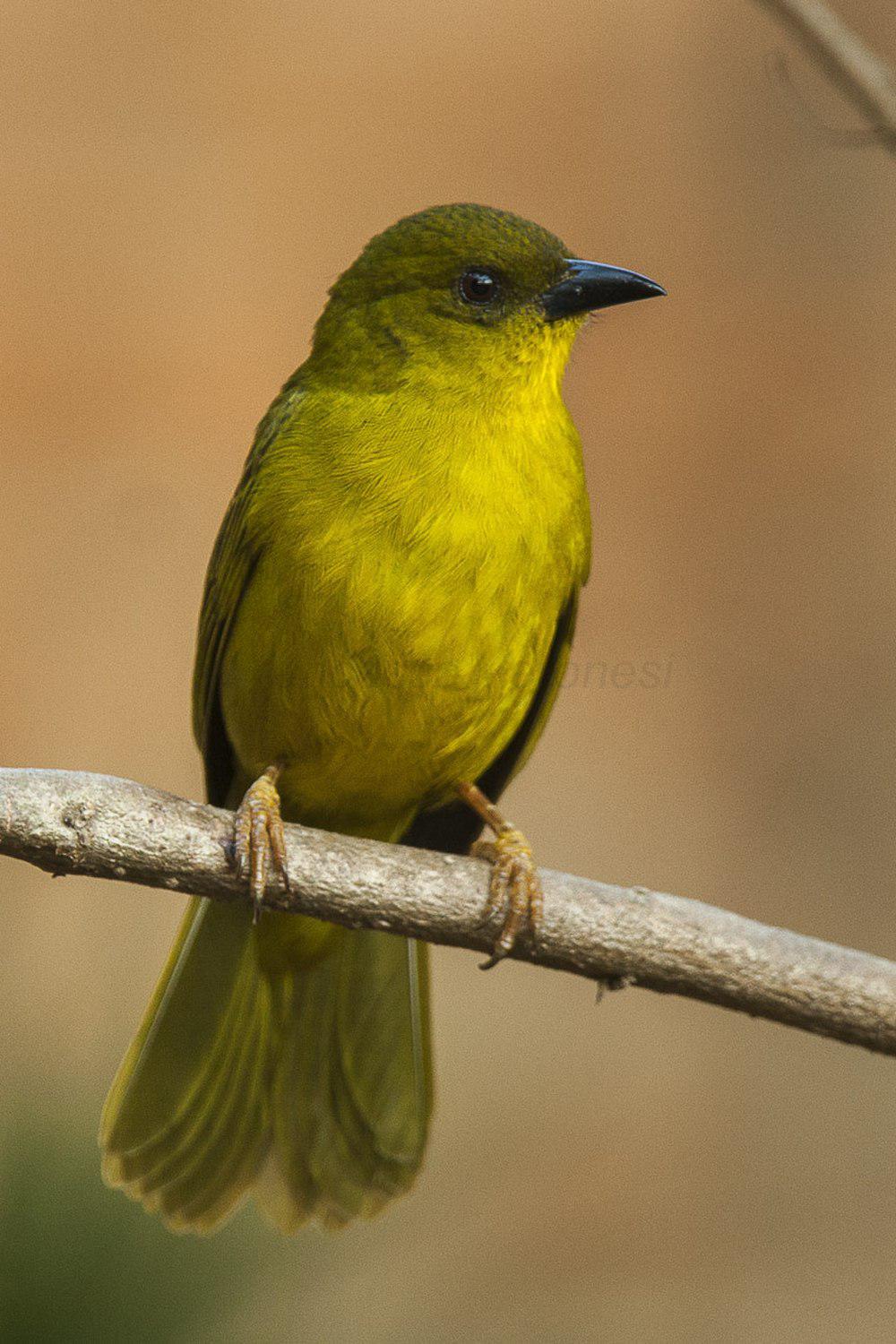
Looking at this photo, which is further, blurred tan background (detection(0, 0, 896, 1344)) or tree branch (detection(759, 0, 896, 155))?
blurred tan background (detection(0, 0, 896, 1344))

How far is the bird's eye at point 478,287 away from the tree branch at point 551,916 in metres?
1.18

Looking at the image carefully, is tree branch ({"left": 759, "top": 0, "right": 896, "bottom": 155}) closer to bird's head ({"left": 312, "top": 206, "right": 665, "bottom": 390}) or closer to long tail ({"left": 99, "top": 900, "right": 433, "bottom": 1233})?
bird's head ({"left": 312, "top": 206, "right": 665, "bottom": 390})

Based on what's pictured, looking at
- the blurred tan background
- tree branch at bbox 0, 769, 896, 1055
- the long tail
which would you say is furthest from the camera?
the blurred tan background

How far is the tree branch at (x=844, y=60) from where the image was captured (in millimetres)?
2193

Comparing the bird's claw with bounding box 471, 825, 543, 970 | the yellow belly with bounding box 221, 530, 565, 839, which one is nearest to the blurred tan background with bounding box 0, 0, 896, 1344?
the yellow belly with bounding box 221, 530, 565, 839

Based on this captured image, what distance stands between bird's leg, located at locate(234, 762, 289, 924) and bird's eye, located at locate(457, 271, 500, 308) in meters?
1.15

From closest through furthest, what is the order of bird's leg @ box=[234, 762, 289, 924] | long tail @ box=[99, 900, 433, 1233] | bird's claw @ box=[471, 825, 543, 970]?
bird's leg @ box=[234, 762, 289, 924]
bird's claw @ box=[471, 825, 543, 970]
long tail @ box=[99, 900, 433, 1233]

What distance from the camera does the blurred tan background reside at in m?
5.57

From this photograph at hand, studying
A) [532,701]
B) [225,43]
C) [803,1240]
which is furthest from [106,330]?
[803,1240]

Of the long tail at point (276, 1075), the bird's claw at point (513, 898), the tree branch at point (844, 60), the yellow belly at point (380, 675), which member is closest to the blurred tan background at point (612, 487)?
the long tail at point (276, 1075)

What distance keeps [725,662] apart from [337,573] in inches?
134

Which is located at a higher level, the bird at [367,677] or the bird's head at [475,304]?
the bird's head at [475,304]

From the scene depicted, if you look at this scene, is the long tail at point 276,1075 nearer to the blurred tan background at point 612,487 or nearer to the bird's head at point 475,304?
the bird's head at point 475,304

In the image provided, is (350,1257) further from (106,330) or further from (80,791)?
(106,330)
